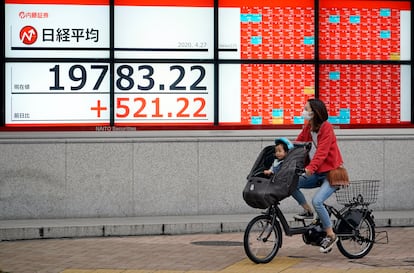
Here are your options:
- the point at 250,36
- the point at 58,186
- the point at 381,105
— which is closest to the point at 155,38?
the point at 250,36

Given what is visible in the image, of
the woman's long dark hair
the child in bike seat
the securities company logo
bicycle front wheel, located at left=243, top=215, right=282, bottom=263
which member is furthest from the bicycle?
the securities company logo

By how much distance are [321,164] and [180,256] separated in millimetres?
1915

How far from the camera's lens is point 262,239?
36.1ft

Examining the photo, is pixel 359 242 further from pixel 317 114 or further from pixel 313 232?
pixel 317 114

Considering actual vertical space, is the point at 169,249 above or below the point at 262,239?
below

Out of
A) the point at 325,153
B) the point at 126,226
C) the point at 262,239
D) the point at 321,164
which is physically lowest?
the point at 126,226

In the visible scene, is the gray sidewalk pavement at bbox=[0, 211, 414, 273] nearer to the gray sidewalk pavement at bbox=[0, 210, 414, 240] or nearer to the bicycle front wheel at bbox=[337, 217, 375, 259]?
the gray sidewalk pavement at bbox=[0, 210, 414, 240]

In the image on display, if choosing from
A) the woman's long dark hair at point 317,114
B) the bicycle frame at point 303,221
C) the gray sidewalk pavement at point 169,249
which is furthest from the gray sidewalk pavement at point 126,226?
the woman's long dark hair at point 317,114

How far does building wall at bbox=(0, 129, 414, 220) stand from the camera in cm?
1523

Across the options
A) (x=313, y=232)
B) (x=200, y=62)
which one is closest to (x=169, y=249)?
(x=313, y=232)

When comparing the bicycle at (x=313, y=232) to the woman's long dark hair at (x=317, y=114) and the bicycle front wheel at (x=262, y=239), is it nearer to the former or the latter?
the bicycle front wheel at (x=262, y=239)

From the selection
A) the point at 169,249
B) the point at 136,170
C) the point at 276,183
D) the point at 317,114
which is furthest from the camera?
the point at 136,170

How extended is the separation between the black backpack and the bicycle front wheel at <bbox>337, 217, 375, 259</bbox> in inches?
37.0

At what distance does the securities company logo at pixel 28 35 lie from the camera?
15531 millimetres
